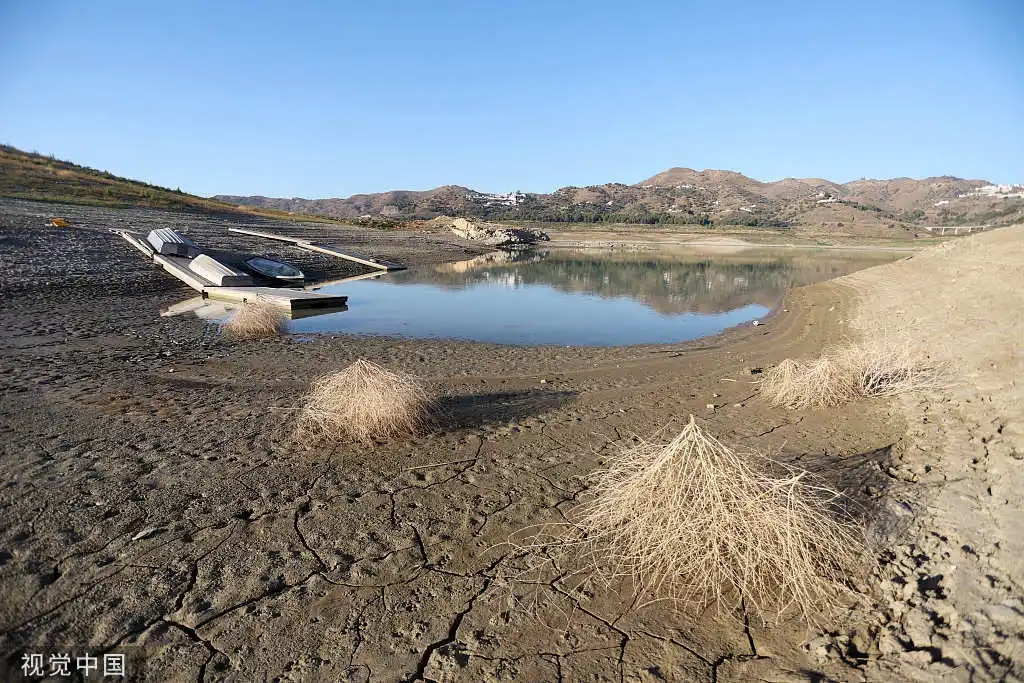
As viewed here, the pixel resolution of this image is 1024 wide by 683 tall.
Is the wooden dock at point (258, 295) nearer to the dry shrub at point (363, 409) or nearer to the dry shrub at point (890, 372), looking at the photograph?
the dry shrub at point (363, 409)

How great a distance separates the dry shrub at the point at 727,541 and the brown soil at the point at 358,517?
0.68 feet

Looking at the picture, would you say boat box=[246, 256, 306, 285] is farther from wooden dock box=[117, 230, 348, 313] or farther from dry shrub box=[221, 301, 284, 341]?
dry shrub box=[221, 301, 284, 341]

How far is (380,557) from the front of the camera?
386cm

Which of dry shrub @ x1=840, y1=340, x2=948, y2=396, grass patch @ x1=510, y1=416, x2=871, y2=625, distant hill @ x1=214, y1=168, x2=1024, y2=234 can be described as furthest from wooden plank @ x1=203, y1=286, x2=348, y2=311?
distant hill @ x1=214, y1=168, x2=1024, y2=234

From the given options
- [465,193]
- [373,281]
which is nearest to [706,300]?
[373,281]

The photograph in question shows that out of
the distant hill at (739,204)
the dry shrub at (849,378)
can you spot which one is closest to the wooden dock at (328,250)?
the dry shrub at (849,378)

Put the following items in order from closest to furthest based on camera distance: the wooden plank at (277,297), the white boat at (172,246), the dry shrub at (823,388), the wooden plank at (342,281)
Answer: the dry shrub at (823,388), the wooden plank at (277,297), the white boat at (172,246), the wooden plank at (342,281)

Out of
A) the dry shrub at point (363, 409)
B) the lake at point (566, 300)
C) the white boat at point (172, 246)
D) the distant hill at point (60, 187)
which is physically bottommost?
the lake at point (566, 300)

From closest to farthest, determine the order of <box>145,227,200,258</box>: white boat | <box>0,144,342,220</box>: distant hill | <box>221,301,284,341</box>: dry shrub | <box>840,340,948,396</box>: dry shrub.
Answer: <box>840,340,948,396</box>: dry shrub < <box>221,301,284,341</box>: dry shrub < <box>145,227,200,258</box>: white boat < <box>0,144,342,220</box>: distant hill

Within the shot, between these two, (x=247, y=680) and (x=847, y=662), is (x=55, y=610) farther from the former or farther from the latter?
(x=847, y=662)

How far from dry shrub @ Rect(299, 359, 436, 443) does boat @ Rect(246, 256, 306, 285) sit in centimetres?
1800

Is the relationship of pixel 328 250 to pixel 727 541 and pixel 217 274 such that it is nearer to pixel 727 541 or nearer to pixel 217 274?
pixel 217 274

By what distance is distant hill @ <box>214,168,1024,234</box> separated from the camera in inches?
3396

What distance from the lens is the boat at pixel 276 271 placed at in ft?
73.7
